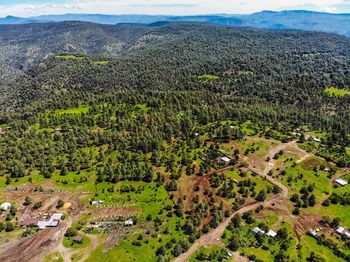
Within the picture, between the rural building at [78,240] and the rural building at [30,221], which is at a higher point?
the rural building at [30,221]

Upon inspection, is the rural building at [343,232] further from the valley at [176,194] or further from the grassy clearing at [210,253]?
the grassy clearing at [210,253]

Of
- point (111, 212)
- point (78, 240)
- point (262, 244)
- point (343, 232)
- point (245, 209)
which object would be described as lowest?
point (343, 232)

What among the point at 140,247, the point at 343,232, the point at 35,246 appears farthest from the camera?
the point at 343,232

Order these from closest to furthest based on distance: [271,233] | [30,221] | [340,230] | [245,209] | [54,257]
Answer: [54,257], [271,233], [340,230], [30,221], [245,209]

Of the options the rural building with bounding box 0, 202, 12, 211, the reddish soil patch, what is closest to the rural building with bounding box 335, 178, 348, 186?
the reddish soil patch

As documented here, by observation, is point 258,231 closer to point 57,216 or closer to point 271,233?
point 271,233

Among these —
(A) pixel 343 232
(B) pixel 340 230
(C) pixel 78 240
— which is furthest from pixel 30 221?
(A) pixel 343 232

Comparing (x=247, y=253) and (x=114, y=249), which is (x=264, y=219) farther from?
(x=114, y=249)

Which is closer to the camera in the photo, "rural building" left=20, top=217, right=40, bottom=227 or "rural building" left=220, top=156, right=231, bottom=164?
"rural building" left=20, top=217, right=40, bottom=227

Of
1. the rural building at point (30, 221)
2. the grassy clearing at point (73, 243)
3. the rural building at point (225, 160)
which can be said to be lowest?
the grassy clearing at point (73, 243)

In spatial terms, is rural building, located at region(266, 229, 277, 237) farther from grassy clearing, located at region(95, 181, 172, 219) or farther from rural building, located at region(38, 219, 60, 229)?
rural building, located at region(38, 219, 60, 229)

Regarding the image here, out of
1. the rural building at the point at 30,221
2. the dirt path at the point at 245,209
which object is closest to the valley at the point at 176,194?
the dirt path at the point at 245,209

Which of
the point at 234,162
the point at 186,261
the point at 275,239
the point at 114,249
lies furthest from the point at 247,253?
the point at 234,162
